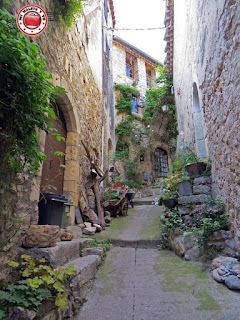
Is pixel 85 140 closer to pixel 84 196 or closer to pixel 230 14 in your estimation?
pixel 84 196

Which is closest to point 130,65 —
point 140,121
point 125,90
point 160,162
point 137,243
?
point 125,90

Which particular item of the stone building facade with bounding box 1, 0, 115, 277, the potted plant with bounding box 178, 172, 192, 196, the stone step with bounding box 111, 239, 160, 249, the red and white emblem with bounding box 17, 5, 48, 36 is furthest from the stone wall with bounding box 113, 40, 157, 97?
the red and white emblem with bounding box 17, 5, 48, 36

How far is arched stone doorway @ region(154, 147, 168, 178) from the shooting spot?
1296cm

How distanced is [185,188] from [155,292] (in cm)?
194

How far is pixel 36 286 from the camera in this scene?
5.10ft

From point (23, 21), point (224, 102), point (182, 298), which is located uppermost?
point (23, 21)

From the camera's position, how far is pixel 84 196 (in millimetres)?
4688

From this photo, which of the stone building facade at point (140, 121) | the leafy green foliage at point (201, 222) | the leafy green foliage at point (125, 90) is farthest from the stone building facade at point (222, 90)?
the leafy green foliage at point (125, 90)

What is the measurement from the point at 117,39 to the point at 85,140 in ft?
36.6

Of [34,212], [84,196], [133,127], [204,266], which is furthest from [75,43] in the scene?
[133,127]

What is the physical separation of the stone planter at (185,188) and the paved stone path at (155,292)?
1027 mm

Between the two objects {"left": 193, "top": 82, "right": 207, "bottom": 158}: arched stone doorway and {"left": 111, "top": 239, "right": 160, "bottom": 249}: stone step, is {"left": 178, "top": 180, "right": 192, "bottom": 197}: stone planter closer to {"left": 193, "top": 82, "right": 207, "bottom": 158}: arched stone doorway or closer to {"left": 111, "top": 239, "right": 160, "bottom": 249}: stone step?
{"left": 111, "top": 239, "right": 160, "bottom": 249}: stone step

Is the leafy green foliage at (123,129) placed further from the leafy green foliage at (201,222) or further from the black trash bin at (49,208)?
the black trash bin at (49,208)

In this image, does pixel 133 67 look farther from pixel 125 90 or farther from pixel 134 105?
pixel 134 105
